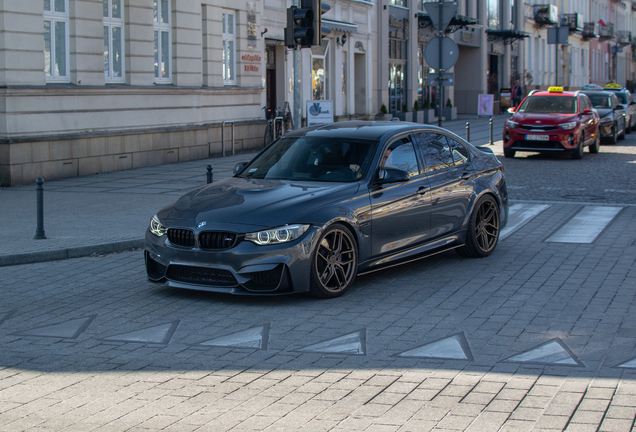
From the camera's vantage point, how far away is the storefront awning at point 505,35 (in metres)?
50.0

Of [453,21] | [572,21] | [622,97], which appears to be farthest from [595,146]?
[572,21]

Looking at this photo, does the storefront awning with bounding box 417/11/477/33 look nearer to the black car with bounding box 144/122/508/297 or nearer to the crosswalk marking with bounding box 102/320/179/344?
the black car with bounding box 144/122/508/297

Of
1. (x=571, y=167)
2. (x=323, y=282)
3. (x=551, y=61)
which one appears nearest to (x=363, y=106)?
(x=571, y=167)

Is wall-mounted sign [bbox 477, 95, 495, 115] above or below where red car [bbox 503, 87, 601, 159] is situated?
above

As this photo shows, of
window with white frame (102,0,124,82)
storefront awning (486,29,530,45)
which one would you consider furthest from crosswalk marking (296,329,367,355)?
storefront awning (486,29,530,45)

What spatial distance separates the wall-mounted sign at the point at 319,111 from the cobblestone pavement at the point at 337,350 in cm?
1040

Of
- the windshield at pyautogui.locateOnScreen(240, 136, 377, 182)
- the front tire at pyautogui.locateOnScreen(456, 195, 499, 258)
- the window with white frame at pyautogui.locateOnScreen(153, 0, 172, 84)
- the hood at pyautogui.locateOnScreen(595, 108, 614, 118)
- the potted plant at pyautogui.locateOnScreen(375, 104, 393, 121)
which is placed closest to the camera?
the windshield at pyautogui.locateOnScreen(240, 136, 377, 182)

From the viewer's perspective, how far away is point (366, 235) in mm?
7434

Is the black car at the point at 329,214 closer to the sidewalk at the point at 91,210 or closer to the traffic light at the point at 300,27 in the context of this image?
the sidewalk at the point at 91,210

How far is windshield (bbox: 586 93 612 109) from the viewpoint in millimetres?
26625

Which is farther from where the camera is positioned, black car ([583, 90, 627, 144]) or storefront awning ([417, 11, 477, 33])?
storefront awning ([417, 11, 477, 33])

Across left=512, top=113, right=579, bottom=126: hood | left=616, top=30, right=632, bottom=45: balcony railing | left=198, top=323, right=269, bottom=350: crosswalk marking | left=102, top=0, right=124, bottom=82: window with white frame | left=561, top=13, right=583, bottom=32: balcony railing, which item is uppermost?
left=616, top=30, right=632, bottom=45: balcony railing

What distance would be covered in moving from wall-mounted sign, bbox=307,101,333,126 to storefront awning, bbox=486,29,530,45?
32471 mm

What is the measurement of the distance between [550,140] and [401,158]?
13451mm
